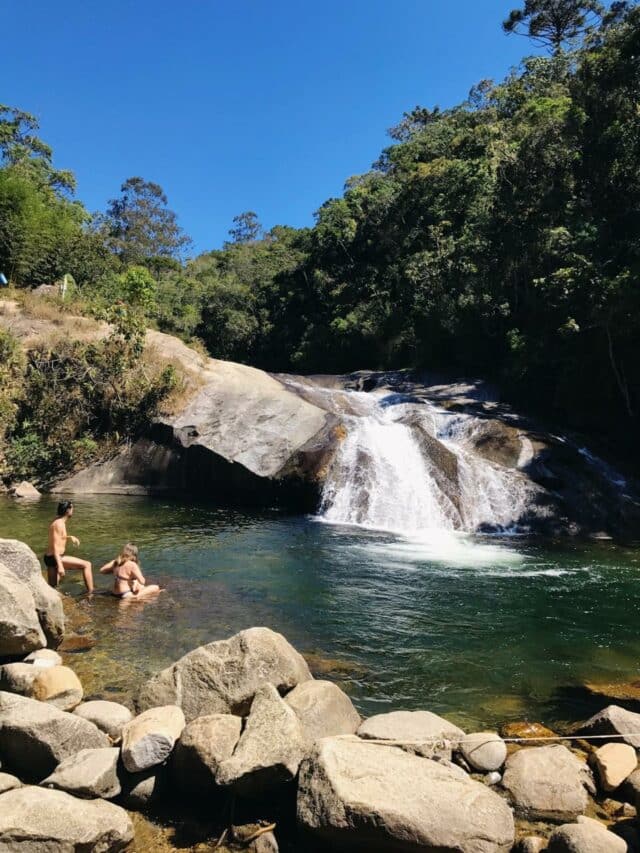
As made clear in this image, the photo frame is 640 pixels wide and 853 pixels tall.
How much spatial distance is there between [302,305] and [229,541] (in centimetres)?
3487

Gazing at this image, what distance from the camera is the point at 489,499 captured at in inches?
701

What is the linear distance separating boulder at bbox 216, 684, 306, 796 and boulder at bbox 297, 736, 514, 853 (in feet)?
0.55

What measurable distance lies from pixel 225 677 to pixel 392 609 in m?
4.72

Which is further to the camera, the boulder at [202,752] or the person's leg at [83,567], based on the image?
the person's leg at [83,567]

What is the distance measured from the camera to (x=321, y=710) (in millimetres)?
5418

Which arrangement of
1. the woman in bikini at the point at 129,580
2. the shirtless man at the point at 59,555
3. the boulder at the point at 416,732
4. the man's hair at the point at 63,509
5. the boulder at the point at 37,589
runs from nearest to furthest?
the boulder at the point at 416,732, the boulder at the point at 37,589, the woman in bikini at the point at 129,580, the shirtless man at the point at 59,555, the man's hair at the point at 63,509

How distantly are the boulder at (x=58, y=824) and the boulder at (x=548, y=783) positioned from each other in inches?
114

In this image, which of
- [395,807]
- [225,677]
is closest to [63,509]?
[225,677]

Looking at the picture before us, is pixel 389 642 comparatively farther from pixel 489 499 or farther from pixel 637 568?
pixel 489 499

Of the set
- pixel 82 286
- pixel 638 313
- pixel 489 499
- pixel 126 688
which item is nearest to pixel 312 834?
pixel 126 688

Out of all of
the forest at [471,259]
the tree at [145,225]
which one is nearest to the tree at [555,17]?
the forest at [471,259]

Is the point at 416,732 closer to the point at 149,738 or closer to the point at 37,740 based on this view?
the point at 149,738

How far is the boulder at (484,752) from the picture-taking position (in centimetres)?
507

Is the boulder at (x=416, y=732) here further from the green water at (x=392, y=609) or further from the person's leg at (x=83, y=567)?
the person's leg at (x=83, y=567)
